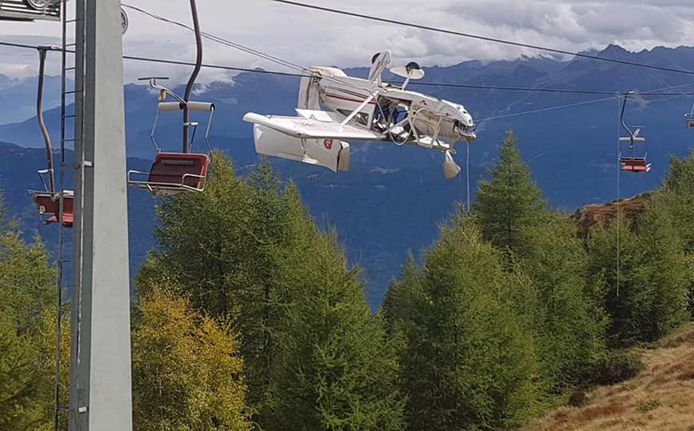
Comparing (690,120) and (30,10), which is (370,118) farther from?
(690,120)

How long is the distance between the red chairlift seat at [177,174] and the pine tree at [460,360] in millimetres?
24970

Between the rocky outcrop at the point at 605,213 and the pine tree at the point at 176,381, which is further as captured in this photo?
the rocky outcrop at the point at 605,213

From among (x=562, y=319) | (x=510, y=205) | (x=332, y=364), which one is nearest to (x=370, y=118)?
(x=332, y=364)

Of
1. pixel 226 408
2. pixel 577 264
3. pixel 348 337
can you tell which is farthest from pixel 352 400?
pixel 577 264

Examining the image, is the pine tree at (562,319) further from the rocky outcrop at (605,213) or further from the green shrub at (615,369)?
the rocky outcrop at (605,213)

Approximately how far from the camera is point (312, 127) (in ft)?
52.4

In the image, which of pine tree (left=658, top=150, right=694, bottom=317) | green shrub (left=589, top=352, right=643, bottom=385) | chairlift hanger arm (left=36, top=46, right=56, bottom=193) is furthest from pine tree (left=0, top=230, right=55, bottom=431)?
pine tree (left=658, top=150, right=694, bottom=317)

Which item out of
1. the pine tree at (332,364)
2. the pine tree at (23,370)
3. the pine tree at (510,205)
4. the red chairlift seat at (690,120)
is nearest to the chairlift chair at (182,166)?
the pine tree at (332,364)

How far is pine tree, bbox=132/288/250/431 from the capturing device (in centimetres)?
2881

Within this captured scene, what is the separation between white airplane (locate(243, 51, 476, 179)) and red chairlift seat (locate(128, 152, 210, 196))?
245 inches

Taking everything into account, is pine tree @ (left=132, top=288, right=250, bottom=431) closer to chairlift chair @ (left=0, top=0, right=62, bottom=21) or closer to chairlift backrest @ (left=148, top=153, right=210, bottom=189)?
chairlift backrest @ (left=148, top=153, right=210, bottom=189)

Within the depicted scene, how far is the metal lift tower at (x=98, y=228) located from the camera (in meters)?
6.83

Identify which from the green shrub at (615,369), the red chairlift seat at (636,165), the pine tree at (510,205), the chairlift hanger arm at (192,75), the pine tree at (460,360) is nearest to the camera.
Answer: the chairlift hanger arm at (192,75)

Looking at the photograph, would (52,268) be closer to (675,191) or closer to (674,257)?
(674,257)
